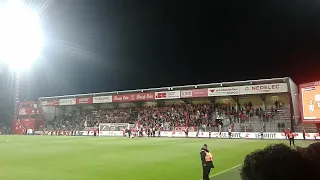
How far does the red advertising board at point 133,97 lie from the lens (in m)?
55.9

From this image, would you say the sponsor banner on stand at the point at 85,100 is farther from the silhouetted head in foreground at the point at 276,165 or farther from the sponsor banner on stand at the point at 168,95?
the silhouetted head in foreground at the point at 276,165

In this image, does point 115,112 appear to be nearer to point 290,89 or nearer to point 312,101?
point 290,89

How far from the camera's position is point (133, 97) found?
189 ft

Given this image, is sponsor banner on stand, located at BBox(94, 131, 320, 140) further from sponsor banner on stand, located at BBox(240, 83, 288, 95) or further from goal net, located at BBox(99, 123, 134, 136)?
goal net, located at BBox(99, 123, 134, 136)

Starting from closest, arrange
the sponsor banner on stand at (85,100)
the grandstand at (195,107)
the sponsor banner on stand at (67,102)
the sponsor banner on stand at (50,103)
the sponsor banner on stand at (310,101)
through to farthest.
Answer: the sponsor banner on stand at (310,101), the grandstand at (195,107), the sponsor banner on stand at (85,100), the sponsor banner on stand at (67,102), the sponsor banner on stand at (50,103)

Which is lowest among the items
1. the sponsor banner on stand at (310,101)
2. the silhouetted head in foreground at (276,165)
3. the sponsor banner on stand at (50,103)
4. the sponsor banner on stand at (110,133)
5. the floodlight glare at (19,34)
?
the sponsor banner on stand at (110,133)

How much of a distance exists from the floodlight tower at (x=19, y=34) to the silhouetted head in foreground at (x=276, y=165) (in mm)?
40927

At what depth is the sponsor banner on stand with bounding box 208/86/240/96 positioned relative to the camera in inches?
1854

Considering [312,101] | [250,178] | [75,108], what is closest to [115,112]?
[75,108]

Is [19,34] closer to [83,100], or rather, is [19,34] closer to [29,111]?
Result: [83,100]

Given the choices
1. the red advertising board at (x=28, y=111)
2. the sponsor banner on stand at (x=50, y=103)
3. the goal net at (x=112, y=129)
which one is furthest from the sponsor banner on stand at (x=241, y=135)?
the red advertising board at (x=28, y=111)

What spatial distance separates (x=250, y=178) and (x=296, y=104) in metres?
49.6

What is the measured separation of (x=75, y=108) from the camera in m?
70.4

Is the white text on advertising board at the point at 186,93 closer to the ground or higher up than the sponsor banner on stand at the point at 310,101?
higher up
